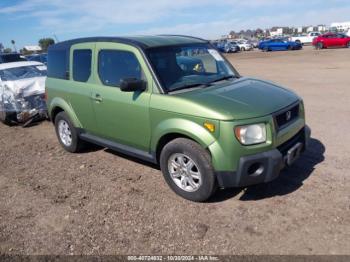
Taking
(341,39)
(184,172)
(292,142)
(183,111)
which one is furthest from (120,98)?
(341,39)

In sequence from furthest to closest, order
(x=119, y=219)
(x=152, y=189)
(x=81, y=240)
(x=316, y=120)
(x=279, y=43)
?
(x=279, y=43) → (x=316, y=120) → (x=152, y=189) → (x=119, y=219) → (x=81, y=240)

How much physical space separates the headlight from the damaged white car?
6703 mm

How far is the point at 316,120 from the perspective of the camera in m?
7.48

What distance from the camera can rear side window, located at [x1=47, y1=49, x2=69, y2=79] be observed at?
5891 millimetres

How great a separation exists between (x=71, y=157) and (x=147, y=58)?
8.92 feet

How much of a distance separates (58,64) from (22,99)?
10.7ft

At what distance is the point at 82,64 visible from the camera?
18.0 ft

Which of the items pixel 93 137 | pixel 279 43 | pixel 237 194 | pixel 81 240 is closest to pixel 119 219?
pixel 81 240

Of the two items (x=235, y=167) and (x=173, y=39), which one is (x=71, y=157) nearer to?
(x=173, y=39)

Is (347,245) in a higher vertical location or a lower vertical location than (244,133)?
lower

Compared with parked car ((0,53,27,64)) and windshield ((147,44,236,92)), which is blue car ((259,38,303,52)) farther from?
windshield ((147,44,236,92))

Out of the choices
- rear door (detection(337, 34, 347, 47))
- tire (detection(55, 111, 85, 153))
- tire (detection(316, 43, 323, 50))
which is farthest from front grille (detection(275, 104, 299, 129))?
rear door (detection(337, 34, 347, 47))

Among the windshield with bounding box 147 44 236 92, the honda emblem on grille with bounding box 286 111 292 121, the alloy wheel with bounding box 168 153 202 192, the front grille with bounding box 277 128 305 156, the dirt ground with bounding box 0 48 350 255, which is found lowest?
the dirt ground with bounding box 0 48 350 255

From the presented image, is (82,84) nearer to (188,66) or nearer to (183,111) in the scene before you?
(188,66)
